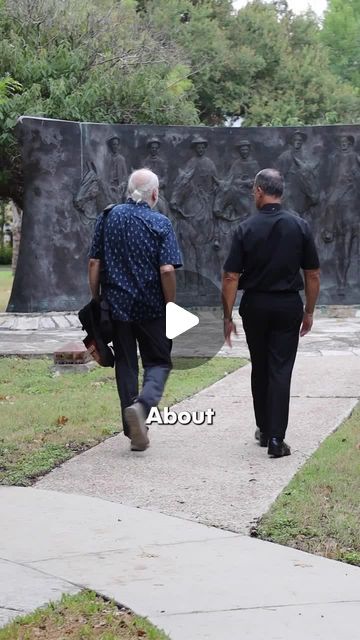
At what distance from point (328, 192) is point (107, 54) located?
6.24 m

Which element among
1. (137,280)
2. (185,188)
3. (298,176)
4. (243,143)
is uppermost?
(243,143)

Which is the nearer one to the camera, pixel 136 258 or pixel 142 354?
pixel 136 258

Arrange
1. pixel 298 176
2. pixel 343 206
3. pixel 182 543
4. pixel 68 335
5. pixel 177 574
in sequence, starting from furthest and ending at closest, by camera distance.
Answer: pixel 343 206
pixel 298 176
pixel 68 335
pixel 182 543
pixel 177 574

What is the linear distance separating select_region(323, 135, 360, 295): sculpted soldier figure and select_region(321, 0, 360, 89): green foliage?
37.1 metres

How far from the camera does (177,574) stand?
4.45 meters

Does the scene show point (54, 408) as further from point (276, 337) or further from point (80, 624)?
point (80, 624)

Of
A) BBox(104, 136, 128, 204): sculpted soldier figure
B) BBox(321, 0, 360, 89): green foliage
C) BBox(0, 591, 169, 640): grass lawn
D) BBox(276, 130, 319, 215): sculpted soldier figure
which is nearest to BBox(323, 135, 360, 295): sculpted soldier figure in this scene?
BBox(276, 130, 319, 215): sculpted soldier figure

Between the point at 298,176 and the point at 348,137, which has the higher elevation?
the point at 348,137

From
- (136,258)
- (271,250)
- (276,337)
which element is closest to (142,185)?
(136,258)

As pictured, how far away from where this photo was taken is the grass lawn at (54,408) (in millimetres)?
6840

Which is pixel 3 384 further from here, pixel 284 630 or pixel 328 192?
pixel 328 192

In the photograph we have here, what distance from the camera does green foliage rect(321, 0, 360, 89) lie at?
177ft

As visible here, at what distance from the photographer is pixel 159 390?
688cm

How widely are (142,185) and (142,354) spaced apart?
109 cm
